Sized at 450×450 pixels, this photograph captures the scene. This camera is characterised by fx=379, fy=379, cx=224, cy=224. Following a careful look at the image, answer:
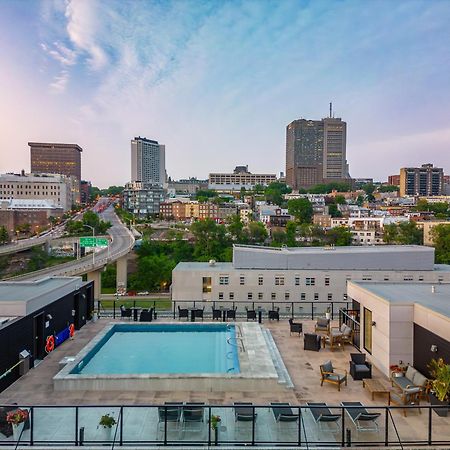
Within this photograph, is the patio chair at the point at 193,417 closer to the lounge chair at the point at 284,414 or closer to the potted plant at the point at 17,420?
the lounge chair at the point at 284,414

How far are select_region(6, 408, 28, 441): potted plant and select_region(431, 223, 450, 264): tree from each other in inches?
2331

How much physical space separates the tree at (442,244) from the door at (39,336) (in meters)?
56.5

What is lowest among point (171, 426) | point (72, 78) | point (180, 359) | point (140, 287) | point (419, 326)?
point (140, 287)

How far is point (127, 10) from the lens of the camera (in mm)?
34375

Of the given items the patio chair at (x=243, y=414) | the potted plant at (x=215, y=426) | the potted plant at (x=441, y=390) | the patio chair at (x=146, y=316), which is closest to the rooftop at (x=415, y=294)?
the potted plant at (x=441, y=390)

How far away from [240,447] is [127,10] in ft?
122

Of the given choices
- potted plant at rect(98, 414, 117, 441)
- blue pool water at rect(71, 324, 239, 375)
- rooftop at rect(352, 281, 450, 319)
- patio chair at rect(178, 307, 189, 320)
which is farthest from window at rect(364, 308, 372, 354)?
potted plant at rect(98, 414, 117, 441)

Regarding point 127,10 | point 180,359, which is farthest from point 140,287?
point 180,359

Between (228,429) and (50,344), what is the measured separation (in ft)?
26.0

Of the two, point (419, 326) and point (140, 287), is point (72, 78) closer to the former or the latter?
point (140, 287)

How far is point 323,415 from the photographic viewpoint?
7492 millimetres

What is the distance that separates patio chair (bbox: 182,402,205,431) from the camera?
24.2 ft

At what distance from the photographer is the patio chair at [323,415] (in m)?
7.49

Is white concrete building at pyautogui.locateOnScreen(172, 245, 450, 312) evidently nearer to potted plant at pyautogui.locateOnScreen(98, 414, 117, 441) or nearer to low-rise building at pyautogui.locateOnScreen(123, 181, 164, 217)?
potted plant at pyautogui.locateOnScreen(98, 414, 117, 441)
